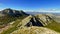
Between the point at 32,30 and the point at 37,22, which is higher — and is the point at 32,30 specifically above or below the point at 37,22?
above

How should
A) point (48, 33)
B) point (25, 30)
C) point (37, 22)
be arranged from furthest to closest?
point (37, 22)
point (25, 30)
point (48, 33)

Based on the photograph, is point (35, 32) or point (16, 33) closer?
point (35, 32)

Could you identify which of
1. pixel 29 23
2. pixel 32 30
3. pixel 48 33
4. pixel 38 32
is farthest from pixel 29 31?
pixel 29 23

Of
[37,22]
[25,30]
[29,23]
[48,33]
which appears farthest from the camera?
[37,22]

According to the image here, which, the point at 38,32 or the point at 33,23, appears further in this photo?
the point at 33,23

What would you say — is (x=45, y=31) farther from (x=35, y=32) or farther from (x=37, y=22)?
(x=37, y=22)

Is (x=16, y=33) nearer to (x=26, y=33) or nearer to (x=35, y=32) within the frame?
(x=26, y=33)

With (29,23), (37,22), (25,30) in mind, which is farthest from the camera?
(37,22)

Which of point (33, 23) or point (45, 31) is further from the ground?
point (45, 31)

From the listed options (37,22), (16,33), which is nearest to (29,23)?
(37,22)
